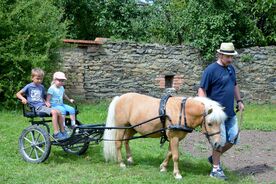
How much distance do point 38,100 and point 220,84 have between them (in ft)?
9.50

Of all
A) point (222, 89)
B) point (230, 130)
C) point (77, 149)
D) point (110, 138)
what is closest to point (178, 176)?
point (230, 130)

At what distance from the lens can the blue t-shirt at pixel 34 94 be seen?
23.4 ft

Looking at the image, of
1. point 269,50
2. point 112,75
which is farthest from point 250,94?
point 112,75

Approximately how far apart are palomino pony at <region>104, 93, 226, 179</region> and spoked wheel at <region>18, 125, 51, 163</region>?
905 millimetres

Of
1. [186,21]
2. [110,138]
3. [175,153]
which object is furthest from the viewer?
[186,21]

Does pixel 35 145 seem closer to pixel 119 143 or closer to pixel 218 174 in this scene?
pixel 119 143

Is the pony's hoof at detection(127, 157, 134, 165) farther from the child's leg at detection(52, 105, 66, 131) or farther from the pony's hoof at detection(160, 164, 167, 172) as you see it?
the child's leg at detection(52, 105, 66, 131)

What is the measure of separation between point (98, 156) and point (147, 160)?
2.73 feet

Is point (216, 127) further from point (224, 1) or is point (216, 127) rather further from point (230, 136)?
point (224, 1)

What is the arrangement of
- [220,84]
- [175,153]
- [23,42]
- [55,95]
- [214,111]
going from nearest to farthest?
[214,111] → [175,153] → [220,84] → [55,95] → [23,42]

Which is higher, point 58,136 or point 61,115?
point 61,115

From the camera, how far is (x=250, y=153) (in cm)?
845

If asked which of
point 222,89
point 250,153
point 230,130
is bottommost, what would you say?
point 250,153

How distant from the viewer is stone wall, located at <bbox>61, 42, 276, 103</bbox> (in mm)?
14172
